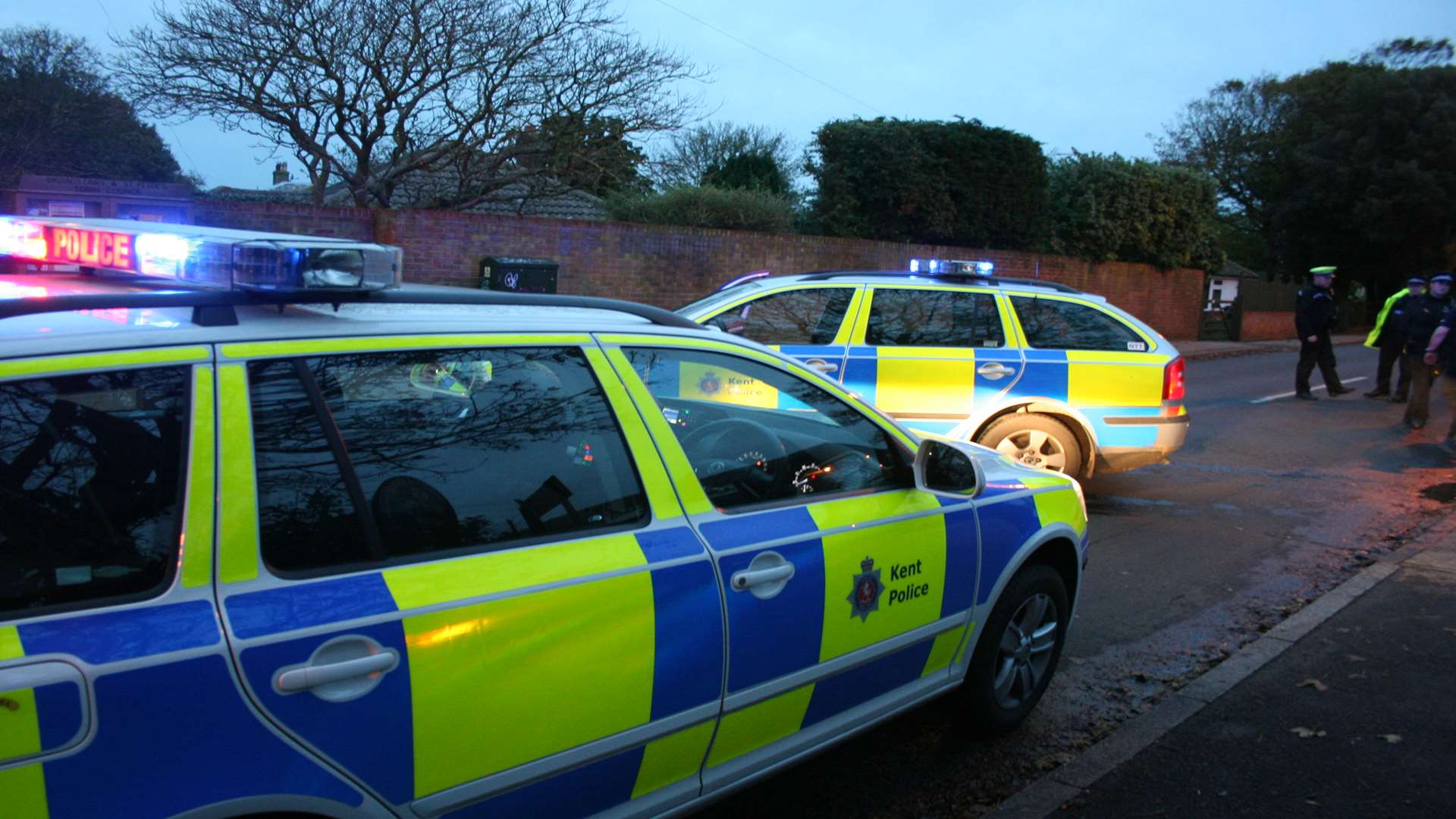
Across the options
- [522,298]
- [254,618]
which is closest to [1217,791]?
[522,298]

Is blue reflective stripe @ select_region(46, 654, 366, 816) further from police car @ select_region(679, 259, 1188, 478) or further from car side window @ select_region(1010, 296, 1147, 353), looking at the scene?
car side window @ select_region(1010, 296, 1147, 353)

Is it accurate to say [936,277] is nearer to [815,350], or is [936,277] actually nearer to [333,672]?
[815,350]

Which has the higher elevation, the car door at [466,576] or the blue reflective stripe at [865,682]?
the car door at [466,576]

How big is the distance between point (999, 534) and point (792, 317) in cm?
410

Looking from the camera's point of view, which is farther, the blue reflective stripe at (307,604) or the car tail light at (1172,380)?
the car tail light at (1172,380)

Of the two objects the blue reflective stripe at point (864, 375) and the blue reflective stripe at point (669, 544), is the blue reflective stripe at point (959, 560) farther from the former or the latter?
the blue reflective stripe at point (864, 375)

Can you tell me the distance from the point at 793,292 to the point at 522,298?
4833mm

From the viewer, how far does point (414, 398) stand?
247cm

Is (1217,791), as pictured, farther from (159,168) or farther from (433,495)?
(159,168)

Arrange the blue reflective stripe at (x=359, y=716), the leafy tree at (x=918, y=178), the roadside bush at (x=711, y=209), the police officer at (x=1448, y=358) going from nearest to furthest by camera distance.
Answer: the blue reflective stripe at (x=359, y=716)
the police officer at (x=1448, y=358)
the roadside bush at (x=711, y=209)
the leafy tree at (x=918, y=178)

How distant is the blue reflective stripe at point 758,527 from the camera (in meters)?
2.83

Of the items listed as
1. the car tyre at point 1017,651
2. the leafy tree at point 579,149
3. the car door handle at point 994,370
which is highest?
the leafy tree at point 579,149

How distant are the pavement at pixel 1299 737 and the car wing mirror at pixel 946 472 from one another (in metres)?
1.04

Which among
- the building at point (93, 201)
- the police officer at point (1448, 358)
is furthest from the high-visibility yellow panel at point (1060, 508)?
the police officer at point (1448, 358)
